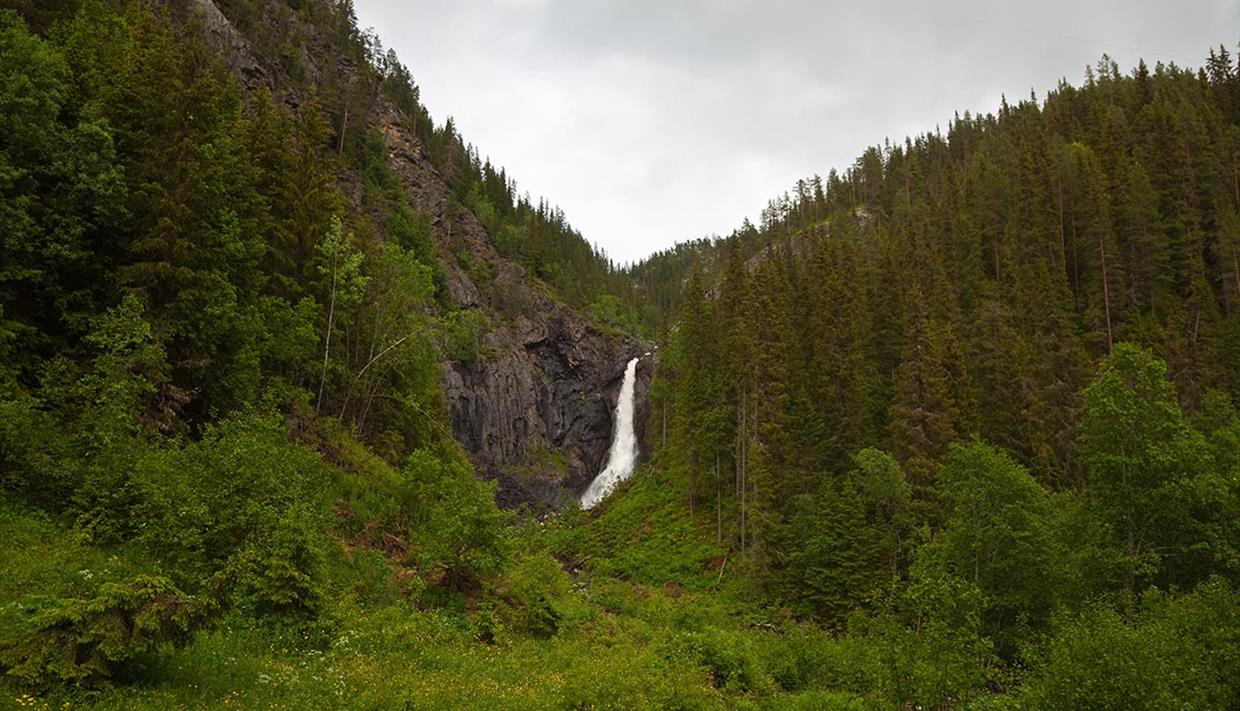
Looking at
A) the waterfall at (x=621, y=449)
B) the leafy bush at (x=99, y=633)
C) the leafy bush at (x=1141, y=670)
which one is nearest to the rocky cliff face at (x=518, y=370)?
the waterfall at (x=621, y=449)

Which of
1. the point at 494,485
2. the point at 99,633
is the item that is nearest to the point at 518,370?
the point at 494,485

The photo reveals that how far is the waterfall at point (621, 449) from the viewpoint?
3265 inches

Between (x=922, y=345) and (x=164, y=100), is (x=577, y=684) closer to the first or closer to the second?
(x=164, y=100)

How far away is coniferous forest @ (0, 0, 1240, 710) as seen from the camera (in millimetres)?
12383

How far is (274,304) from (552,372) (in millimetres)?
69176

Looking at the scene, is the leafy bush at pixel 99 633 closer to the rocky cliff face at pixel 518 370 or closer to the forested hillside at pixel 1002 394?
the forested hillside at pixel 1002 394

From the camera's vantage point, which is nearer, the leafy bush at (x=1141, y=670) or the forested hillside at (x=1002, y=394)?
the leafy bush at (x=1141, y=670)

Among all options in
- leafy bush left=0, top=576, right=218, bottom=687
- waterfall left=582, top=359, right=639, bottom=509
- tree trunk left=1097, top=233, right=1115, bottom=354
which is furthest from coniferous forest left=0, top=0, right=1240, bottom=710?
waterfall left=582, top=359, right=639, bottom=509

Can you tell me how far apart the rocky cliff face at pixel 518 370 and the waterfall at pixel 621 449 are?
1441mm

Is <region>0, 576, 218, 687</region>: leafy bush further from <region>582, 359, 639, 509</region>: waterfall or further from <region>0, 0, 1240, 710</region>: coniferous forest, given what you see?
<region>582, 359, 639, 509</region>: waterfall

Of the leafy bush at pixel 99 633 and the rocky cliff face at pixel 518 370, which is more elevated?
the rocky cliff face at pixel 518 370

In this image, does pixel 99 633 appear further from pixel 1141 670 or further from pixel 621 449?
pixel 621 449

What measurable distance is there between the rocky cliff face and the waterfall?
1.44 metres

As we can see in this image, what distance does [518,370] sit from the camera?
84.6 m
